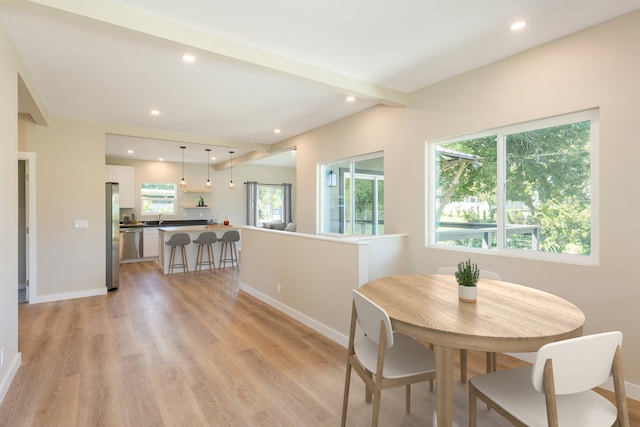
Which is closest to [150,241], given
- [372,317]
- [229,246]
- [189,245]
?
[189,245]

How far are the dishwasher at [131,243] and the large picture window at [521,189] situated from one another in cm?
713

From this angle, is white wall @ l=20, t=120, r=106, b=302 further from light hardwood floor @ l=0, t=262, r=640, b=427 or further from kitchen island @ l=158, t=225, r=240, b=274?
kitchen island @ l=158, t=225, r=240, b=274

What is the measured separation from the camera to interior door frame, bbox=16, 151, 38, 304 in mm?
4410

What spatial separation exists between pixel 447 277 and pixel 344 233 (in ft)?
8.89

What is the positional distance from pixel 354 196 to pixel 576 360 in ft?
12.5

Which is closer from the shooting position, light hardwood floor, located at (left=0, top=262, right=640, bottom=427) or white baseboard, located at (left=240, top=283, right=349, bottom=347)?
light hardwood floor, located at (left=0, top=262, right=640, bottom=427)

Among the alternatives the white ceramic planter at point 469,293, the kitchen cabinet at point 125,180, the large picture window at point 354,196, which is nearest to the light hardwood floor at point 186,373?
the white ceramic planter at point 469,293

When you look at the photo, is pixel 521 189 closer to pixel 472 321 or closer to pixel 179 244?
pixel 472 321

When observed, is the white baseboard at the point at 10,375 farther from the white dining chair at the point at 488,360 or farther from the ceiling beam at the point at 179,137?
the ceiling beam at the point at 179,137

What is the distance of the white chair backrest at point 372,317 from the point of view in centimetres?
154

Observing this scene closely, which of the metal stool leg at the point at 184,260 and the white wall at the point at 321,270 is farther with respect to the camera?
the metal stool leg at the point at 184,260

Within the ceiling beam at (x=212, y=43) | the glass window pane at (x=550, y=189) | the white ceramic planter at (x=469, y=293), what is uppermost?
the ceiling beam at (x=212, y=43)

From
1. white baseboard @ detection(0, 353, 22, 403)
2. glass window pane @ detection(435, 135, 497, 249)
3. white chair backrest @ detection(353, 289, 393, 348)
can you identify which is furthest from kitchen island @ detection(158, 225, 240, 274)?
white chair backrest @ detection(353, 289, 393, 348)

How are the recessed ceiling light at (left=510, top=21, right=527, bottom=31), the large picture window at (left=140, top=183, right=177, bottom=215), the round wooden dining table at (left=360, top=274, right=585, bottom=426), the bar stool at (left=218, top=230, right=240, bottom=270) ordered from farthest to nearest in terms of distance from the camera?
the large picture window at (left=140, top=183, right=177, bottom=215), the bar stool at (left=218, top=230, right=240, bottom=270), the recessed ceiling light at (left=510, top=21, right=527, bottom=31), the round wooden dining table at (left=360, top=274, right=585, bottom=426)
